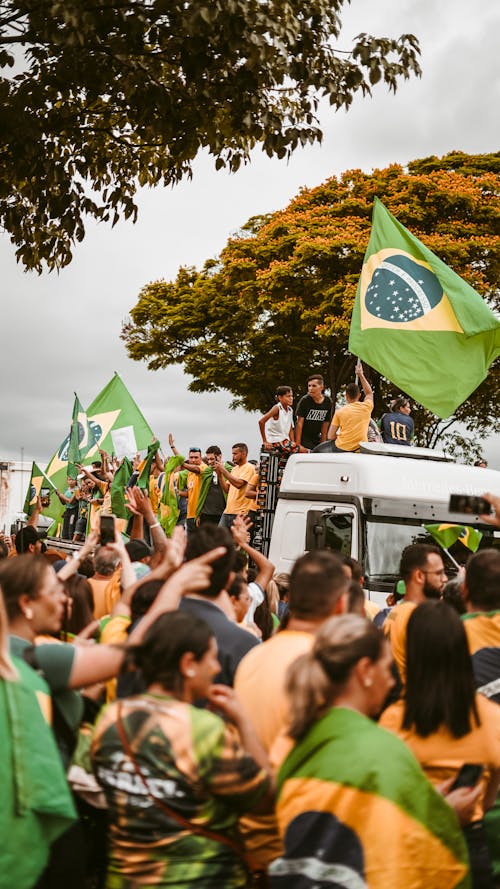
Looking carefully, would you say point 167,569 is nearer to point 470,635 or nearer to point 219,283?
point 470,635

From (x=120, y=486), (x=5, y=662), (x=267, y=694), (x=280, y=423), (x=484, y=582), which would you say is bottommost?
(x=267, y=694)

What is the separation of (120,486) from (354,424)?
5.64m

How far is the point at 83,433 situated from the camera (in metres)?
18.4

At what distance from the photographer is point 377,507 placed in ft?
32.4

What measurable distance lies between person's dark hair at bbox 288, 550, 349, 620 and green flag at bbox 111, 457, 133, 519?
11.6 meters

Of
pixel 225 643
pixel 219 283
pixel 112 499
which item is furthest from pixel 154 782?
pixel 219 283

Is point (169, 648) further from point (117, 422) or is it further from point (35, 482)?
point (35, 482)

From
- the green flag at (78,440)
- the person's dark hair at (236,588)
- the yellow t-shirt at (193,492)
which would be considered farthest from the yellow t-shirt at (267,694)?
the green flag at (78,440)

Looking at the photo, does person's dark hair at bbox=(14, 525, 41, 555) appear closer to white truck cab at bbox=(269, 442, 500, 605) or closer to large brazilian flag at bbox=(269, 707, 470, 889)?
white truck cab at bbox=(269, 442, 500, 605)

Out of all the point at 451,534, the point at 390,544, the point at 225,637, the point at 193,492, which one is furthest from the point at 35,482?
the point at 225,637

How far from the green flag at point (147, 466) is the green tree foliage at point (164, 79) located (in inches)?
240

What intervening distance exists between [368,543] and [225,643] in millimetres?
6069

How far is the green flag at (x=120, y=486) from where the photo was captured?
1521 centimetres

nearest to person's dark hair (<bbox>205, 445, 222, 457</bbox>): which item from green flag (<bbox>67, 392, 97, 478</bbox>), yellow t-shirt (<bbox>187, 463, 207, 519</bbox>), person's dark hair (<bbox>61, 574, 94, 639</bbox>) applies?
yellow t-shirt (<bbox>187, 463, 207, 519</bbox>)
